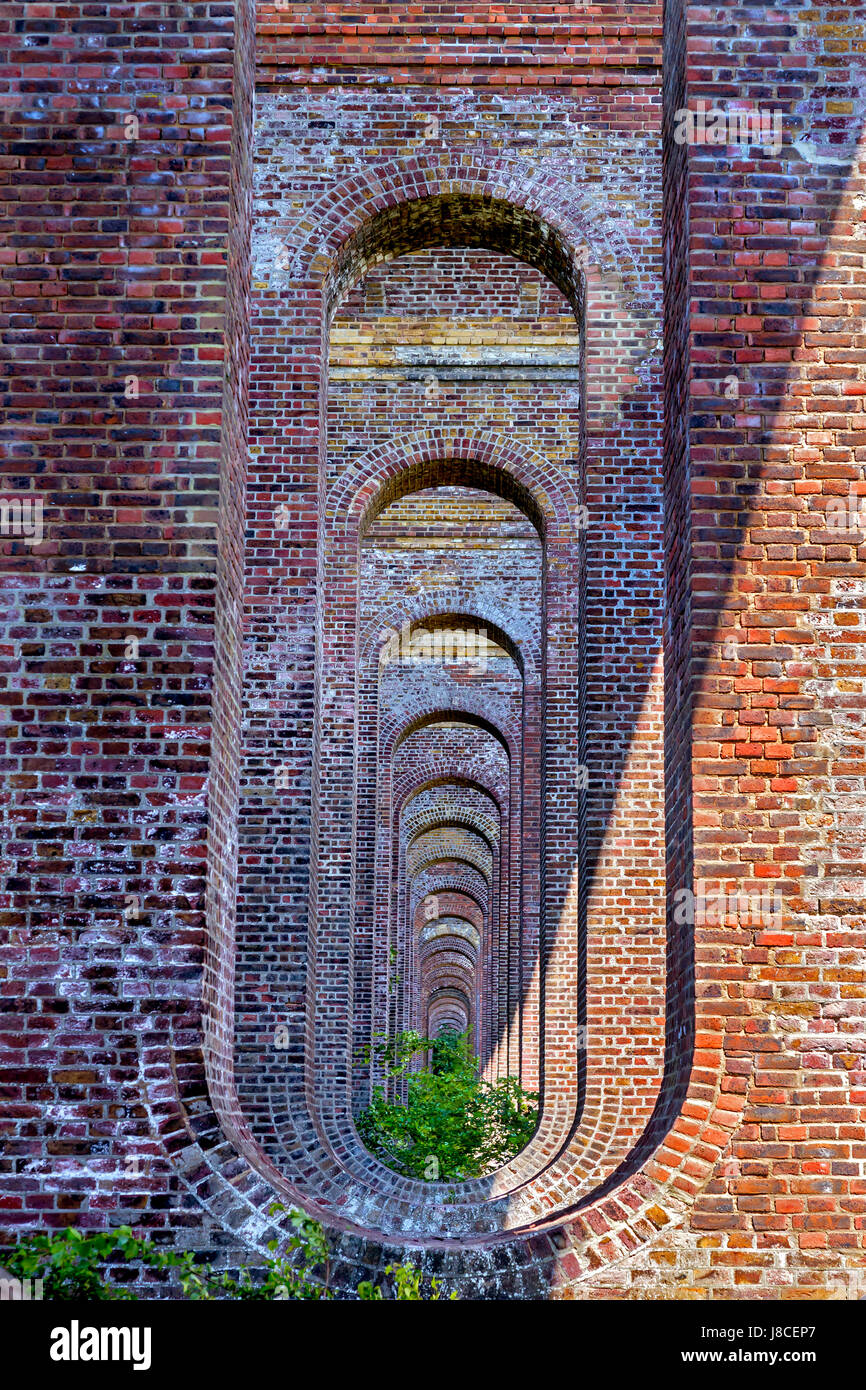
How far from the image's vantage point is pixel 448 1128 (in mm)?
16734

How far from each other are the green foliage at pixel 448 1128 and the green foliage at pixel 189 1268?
11.1 metres

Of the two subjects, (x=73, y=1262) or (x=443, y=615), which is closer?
(x=73, y=1262)

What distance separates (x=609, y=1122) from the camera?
966 cm

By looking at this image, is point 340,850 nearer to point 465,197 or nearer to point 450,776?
point 465,197

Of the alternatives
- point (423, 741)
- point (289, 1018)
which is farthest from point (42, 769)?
point (423, 741)

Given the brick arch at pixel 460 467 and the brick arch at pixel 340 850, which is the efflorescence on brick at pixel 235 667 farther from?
the brick arch at pixel 460 467

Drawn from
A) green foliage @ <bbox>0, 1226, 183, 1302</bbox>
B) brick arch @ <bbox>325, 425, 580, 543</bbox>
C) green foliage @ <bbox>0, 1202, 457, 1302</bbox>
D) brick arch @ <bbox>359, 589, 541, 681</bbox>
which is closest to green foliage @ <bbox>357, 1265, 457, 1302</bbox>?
green foliage @ <bbox>0, 1202, 457, 1302</bbox>

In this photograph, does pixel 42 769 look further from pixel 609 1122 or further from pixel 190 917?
pixel 609 1122

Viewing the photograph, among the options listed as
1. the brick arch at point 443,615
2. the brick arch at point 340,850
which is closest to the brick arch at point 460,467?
the brick arch at point 340,850

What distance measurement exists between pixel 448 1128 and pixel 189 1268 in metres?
12.6

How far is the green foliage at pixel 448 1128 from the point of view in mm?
16188

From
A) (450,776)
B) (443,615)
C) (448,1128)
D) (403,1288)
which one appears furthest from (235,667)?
(450,776)

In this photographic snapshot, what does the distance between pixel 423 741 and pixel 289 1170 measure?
50.2ft

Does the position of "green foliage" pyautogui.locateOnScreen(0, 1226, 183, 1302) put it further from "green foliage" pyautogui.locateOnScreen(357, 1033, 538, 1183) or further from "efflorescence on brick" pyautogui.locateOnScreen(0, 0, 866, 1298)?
"green foliage" pyautogui.locateOnScreen(357, 1033, 538, 1183)
